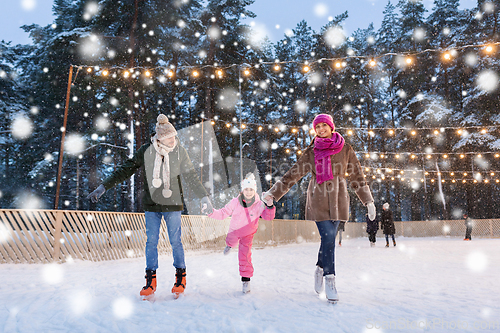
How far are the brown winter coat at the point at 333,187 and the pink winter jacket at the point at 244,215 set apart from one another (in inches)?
13.4

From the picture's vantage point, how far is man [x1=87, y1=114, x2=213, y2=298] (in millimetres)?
3535

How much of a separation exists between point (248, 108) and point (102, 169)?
14.2 meters

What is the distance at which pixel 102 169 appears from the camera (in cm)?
2839

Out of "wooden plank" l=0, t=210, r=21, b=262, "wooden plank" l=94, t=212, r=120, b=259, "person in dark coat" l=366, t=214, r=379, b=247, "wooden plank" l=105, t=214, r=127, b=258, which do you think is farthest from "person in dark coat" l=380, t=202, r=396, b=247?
"wooden plank" l=0, t=210, r=21, b=262

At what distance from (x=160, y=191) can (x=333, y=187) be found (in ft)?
5.99

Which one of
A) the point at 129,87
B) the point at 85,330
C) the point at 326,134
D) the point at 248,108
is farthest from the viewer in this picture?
the point at 248,108

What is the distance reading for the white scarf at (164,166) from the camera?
357 centimetres

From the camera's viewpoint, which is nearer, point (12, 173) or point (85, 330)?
point (85, 330)

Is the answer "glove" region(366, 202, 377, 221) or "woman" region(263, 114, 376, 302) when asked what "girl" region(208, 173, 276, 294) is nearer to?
"woman" region(263, 114, 376, 302)

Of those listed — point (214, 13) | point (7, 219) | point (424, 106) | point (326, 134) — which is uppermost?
point (214, 13)

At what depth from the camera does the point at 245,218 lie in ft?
13.6

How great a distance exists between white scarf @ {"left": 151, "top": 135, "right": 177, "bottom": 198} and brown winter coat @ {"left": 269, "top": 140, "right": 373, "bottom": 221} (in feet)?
3.87

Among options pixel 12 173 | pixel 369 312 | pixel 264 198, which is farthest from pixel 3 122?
pixel 369 312

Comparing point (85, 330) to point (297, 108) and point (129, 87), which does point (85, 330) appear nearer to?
point (129, 87)
